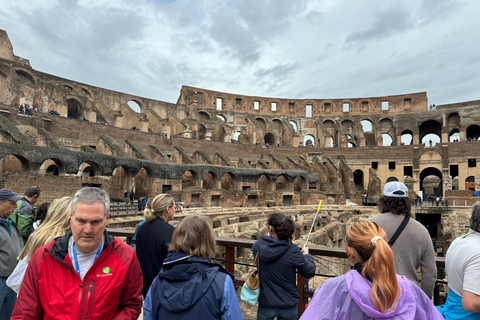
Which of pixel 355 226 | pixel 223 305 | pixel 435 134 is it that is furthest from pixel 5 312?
pixel 435 134

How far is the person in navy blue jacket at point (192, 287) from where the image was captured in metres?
1.91

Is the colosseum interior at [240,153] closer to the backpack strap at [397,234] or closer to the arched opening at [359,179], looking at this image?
the arched opening at [359,179]

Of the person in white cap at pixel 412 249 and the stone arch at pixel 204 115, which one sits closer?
the person in white cap at pixel 412 249

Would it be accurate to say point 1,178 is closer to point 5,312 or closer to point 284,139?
point 5,312

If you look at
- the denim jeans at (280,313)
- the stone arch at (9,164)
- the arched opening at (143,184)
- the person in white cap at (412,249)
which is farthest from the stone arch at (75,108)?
the person in white cap at (412,249)

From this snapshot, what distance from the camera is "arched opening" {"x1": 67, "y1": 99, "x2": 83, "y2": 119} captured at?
108ft

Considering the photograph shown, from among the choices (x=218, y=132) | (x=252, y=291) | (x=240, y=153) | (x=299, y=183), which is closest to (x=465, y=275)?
(x=252, y=291)

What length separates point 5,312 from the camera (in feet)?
9.73

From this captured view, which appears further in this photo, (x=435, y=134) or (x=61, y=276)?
(x=435, y=134)

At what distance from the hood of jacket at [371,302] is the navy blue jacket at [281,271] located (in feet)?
4.01

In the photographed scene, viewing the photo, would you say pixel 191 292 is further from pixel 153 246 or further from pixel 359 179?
pixel 359 179

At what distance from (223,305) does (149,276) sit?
5.52 feet

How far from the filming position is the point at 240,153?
38031mm

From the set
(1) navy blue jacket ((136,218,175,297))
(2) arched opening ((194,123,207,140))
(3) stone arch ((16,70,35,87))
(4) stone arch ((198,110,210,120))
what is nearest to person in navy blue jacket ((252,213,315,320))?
(1) navy blue jacket ((136,218,175,297))
